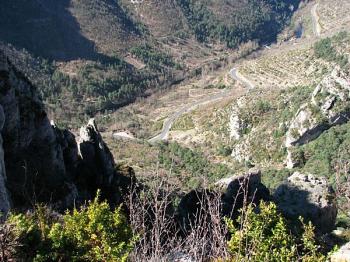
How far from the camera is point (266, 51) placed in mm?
162750

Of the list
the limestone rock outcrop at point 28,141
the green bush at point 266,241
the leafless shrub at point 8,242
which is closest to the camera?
the leafless shrub at point 8,242

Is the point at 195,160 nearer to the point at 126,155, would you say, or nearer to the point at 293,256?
the point at 126,155

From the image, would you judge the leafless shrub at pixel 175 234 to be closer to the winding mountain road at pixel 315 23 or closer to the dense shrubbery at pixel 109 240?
the dense shrubbery at pixel 109 240

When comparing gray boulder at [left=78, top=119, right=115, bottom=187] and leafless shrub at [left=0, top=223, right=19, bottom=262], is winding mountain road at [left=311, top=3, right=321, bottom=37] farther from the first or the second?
leafless shrub at [left=0, top=223, right=19, bottom=262]

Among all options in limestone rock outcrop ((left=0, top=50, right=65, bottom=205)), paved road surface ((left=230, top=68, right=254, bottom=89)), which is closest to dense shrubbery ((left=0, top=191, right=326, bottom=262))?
limestone rock outcrop ((left=0, top=50, right=65, bottom=205))

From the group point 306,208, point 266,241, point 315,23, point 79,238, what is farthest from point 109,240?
point 315,23

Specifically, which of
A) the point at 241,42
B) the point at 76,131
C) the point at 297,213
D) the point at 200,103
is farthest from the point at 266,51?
the point at 297,213

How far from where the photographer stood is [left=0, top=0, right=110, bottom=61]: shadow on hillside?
137 metres

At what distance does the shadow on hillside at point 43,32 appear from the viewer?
137250 millimetres

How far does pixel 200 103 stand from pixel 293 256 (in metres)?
102

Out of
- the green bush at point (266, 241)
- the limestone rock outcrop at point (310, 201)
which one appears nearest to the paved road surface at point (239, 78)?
the limestone rock outcrop at point (310, 201)

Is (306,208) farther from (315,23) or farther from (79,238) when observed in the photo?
(315,23)

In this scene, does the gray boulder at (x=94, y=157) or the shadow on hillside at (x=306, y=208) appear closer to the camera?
the shadow on hillside at (x=306, y=208)

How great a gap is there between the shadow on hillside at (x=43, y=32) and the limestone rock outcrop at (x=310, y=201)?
116m
